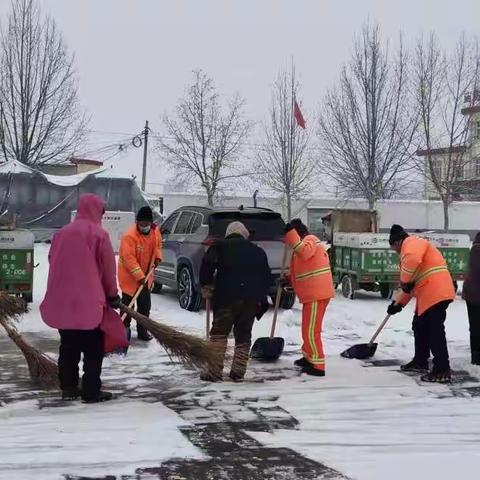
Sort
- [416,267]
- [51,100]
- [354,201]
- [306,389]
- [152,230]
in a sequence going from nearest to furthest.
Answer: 1. [306,389]
2. [416,267]
3. [152,230]
4. [51,100]
5. [354,201]

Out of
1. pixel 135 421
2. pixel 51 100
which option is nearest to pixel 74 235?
pixel 135 421

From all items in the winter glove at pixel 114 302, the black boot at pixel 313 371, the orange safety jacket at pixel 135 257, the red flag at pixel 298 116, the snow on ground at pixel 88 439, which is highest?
the red flag at pixel 298 116

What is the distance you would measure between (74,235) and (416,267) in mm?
3279

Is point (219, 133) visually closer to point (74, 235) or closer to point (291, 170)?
point (291, 170)

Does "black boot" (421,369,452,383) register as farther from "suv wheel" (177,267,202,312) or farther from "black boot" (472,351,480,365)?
"suv wheel" (177,267,202,312)

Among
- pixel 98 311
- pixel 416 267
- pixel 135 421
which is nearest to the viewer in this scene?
pixel 135 421

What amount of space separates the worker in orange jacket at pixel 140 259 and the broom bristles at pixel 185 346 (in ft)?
6.22

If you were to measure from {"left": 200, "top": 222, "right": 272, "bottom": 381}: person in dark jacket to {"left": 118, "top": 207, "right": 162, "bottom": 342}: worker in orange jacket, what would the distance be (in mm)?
1812

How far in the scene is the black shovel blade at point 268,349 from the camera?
7.48m

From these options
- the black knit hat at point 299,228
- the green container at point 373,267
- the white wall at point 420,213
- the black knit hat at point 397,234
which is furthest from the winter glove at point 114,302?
the white wall at point 420,213

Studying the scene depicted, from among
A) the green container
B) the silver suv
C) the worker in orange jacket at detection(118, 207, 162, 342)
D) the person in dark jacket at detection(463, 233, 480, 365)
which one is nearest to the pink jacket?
the worker in orange jacket at detection(118, 207, 162, 342)

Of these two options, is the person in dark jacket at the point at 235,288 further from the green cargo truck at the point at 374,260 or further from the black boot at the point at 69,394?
the green cargo truck at the point at 374,260

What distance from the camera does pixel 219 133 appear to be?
3300cm

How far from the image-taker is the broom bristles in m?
6.18
